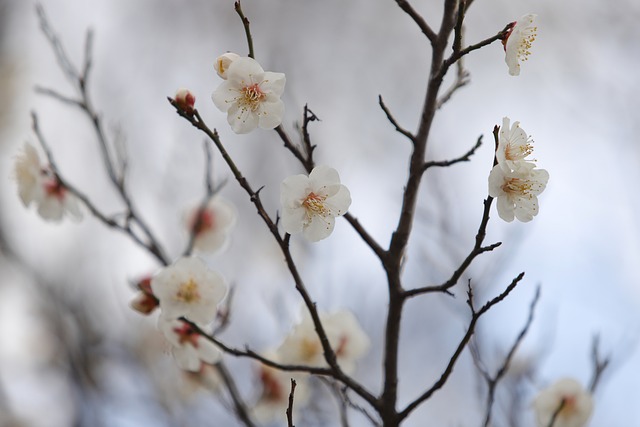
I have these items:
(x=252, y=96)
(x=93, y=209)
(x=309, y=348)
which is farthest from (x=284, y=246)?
(x=93, y=209)

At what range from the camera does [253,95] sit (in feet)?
3.34

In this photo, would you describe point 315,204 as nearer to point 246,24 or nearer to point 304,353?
point 246,24

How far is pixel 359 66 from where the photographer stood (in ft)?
18.6

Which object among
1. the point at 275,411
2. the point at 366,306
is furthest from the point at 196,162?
the point at 275,411

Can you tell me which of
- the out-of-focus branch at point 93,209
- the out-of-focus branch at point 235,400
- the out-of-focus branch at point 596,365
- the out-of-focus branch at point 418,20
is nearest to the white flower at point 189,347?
the out-of-focus branch at point 235,400

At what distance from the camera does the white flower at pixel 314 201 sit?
103cm

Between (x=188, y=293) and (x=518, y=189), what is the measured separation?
0.59 metres

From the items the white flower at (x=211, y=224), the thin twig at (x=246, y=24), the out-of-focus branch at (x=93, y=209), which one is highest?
the white flower at (x=211, y=224)

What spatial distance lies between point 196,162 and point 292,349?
7.77 feet

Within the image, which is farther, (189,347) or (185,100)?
(189,347)

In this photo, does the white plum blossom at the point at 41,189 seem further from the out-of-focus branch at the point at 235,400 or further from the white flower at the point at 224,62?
the white flower at the point at 224,62

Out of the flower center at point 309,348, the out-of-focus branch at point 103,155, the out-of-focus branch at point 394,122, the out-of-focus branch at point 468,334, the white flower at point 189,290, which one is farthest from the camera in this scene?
the out-of-focus branch at point 103,155

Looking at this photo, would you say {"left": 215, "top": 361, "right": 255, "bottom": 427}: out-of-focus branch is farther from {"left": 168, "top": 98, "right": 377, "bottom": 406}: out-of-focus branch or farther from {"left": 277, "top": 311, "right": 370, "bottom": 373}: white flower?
{"left": 168, "top": 98, "right": 377, "bottom": 406}: out-of-focus branch

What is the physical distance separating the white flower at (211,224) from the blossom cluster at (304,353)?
0.30 metres
